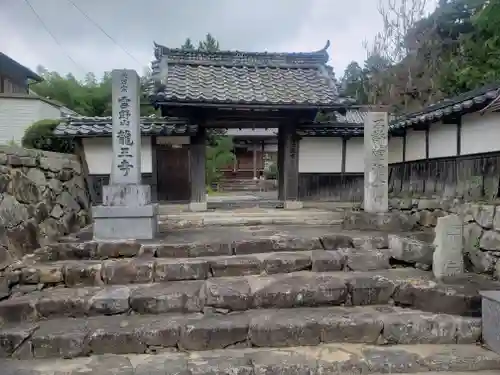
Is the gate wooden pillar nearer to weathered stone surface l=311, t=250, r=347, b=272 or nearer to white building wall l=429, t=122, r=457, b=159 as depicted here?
weathered stone surface l=311, t=250, r=347, b=272

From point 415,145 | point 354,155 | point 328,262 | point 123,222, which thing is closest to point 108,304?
point 123,222

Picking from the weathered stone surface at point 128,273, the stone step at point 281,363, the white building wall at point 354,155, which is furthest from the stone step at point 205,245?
the white building wall at point 354,155

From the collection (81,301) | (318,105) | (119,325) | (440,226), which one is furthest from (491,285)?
(318,105)

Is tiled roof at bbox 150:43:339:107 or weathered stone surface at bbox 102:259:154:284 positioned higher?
tiled roof at bbox 150:43:339:107

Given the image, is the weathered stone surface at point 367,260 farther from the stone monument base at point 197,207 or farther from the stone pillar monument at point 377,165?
the stone monument base at point 197,207

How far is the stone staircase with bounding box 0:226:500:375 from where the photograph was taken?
375 centimetres

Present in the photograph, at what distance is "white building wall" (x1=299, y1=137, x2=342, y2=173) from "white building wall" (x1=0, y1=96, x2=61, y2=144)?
1167 cm

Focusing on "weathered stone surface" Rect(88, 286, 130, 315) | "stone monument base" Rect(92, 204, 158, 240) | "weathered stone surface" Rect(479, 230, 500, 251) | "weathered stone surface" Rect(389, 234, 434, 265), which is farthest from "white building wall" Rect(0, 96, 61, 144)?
"weathered stone surface" Rect(479, 230, 500, 251)

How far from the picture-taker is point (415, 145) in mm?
9008

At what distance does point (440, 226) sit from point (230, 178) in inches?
889

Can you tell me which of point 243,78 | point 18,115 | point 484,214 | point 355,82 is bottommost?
point 484,214

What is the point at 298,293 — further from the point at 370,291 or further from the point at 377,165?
the point at 377,165

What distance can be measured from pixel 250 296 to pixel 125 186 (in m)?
2.93

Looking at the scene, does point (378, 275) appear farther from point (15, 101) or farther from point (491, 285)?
point (15, 101)
